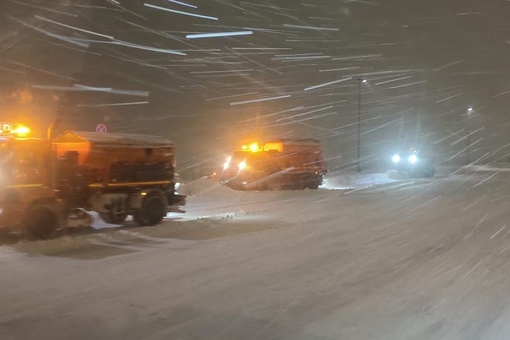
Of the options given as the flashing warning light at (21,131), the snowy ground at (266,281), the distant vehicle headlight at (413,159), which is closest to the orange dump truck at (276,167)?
the snowy ground at (266,281)

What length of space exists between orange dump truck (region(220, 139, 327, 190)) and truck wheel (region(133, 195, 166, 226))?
14225 mm

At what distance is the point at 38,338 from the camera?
6645mm

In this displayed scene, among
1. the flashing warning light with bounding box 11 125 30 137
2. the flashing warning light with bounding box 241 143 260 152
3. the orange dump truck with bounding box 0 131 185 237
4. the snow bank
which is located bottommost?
the snow bank

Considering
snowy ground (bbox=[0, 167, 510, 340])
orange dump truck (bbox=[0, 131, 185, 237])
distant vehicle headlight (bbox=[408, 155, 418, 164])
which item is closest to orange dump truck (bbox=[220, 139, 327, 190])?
orange dump truck (bbox=[0, 131, 185, 237])

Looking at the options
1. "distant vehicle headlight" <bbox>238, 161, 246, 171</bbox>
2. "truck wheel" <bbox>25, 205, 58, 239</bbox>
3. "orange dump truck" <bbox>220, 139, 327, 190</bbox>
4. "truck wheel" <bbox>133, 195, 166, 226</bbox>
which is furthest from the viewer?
"distant vehicle headlight" <bbox>238, 161, 246, 171</bbox>

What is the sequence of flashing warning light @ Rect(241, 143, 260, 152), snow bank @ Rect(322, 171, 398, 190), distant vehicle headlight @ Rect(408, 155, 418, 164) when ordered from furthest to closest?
distant vehicle headlight @ Rect(408, 155, 418, 164) < snow bank @ Rect(322, 171, 398, 190) < flashing warning light @ Rect(241, 143, 260, 152)

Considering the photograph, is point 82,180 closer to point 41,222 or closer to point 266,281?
point 41,222

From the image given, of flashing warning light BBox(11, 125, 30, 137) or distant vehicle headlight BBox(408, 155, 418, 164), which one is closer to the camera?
flashing warning light BBox(11, 125, 30, 137)

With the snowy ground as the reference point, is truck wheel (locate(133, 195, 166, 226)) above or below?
above

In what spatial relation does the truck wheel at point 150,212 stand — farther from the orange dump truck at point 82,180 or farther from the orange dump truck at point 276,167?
the orange dump truck at point 276,167

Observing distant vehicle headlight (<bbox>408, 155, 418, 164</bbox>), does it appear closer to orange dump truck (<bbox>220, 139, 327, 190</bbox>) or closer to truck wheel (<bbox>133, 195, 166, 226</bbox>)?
orange dump truck (<bbox>220, 139, 327, 190</bbox>)

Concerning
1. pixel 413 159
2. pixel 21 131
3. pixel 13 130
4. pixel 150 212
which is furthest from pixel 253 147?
pixel 13 130

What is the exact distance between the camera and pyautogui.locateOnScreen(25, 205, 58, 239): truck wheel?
554 inches

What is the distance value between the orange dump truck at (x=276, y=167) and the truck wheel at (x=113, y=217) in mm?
14447
